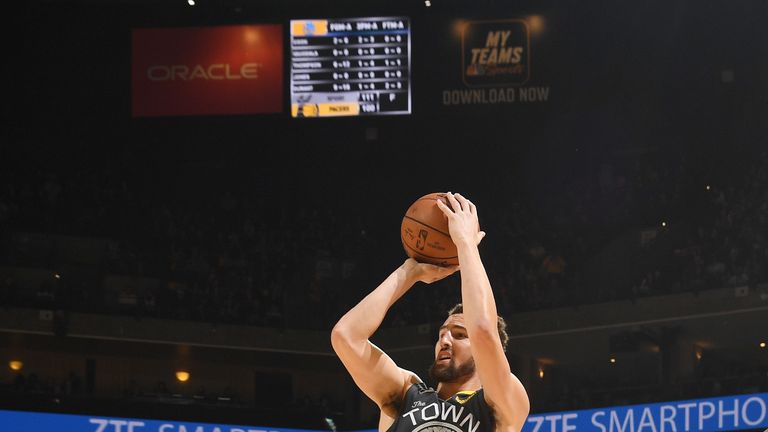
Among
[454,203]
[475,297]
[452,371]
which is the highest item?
[454,203]

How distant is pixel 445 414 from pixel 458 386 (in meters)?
0.18

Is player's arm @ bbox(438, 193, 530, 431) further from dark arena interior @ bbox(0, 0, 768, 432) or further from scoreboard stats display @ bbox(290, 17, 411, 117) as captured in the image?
scoreboard stats display @ bbox(290, 17, 411, 117)

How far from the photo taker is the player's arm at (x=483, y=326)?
3537 mm

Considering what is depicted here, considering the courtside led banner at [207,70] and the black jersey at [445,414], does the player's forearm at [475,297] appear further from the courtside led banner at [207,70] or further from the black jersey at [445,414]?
the courtside led banner at [207,70]

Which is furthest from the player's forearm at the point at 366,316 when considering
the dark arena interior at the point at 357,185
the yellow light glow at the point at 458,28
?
the yellow light glow at the point at 458,28

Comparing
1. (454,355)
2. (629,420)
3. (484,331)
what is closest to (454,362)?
(454,355)

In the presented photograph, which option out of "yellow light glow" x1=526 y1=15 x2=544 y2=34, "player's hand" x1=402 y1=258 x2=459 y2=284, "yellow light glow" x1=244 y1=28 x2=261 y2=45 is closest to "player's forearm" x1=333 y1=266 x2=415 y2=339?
"player's hand" x1=402 y1=258 x2=459 y2=284

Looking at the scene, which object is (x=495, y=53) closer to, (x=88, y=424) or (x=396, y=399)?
(x=88, y=424)

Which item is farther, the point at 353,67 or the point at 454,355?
the point at 353,67

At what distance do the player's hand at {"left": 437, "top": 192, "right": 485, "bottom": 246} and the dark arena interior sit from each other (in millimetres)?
12436

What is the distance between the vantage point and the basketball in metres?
3.93

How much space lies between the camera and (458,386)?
395 cm

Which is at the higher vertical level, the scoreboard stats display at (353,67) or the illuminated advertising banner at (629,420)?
the scoreboard stats display at (353,67)

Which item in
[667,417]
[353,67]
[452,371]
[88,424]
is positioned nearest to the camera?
[452,371]
